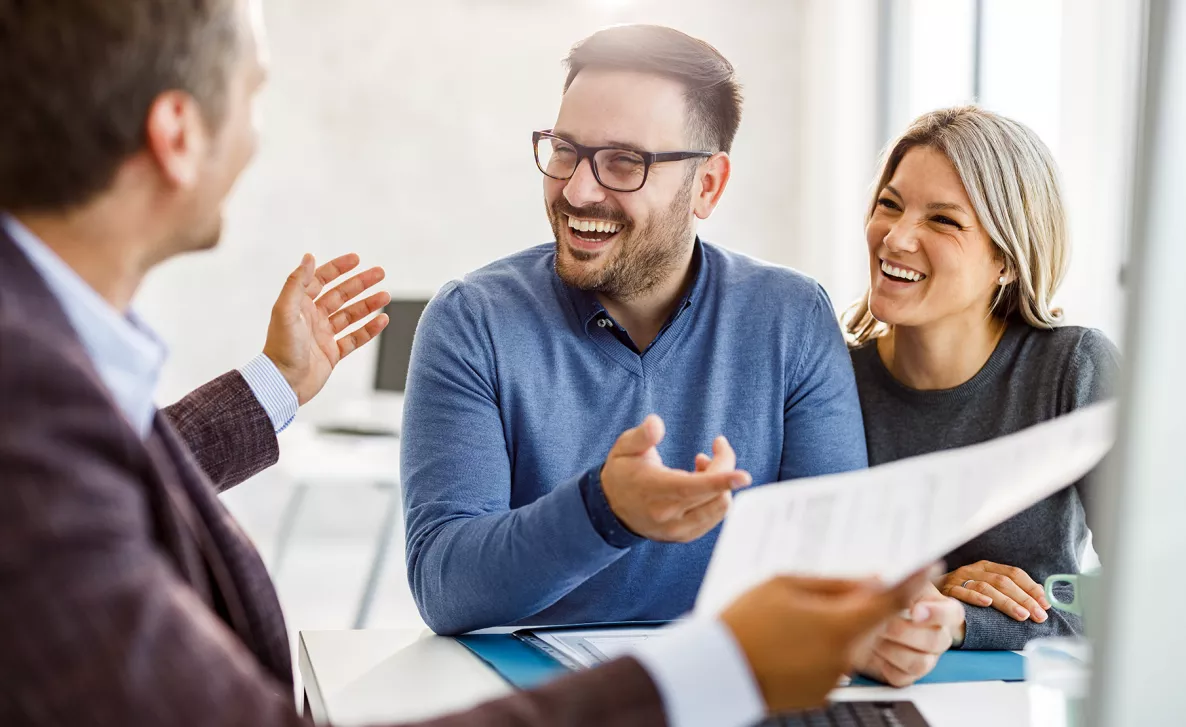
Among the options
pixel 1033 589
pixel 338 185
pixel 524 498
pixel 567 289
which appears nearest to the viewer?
pixel 1033 589

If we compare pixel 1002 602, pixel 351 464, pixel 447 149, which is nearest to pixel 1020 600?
pixel 1002 602

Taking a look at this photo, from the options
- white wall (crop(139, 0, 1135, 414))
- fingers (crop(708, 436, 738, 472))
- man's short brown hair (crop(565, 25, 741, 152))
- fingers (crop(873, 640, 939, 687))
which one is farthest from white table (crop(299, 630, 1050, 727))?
white wall (crop(139, 0, 1135, 414))

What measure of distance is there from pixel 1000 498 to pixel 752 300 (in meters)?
0.90

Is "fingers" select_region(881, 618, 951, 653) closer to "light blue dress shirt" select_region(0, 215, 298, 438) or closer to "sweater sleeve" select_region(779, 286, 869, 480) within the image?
"sweater sleeve" select_region(779, 286, 869, 480)

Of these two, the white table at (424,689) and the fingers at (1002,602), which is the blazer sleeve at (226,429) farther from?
the fingers at (1002,602)

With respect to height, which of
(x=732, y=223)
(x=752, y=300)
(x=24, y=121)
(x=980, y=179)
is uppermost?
(x=24, y=121)

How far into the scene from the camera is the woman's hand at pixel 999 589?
4.47ft

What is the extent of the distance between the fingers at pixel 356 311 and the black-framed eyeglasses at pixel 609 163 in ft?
1.08

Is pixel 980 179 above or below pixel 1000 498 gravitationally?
above

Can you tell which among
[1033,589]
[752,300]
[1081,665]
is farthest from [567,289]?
[1081,665]

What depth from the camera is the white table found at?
1070mm

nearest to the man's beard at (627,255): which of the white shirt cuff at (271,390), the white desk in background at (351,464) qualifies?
the white shirt cuff at (271,390)

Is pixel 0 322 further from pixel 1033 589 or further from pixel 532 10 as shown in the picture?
pixel 532 10

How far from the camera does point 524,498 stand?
60.2 inches
